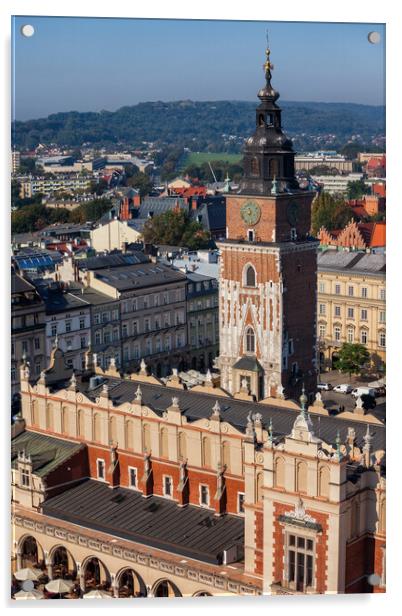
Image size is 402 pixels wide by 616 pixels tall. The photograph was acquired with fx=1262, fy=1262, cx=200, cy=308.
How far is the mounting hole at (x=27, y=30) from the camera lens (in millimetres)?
20500

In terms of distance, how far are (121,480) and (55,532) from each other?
2217 millimetres

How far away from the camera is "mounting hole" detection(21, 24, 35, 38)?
20500 mm

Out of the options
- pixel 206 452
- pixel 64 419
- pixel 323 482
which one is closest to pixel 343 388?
pixel 64 419

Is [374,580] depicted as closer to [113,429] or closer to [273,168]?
[113,429]

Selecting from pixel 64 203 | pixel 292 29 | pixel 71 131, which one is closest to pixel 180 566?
pixel 292 29

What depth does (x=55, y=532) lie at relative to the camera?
24672 millimetres

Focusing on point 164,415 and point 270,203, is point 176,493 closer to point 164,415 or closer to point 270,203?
point 164,415

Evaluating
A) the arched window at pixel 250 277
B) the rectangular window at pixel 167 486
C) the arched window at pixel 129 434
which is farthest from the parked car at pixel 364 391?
the rectangular window at pixel 167 486

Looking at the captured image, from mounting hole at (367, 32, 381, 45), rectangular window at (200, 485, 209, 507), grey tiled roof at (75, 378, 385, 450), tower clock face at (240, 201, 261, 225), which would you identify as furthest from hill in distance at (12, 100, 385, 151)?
rectangular window at (200, 485, 209, 507)

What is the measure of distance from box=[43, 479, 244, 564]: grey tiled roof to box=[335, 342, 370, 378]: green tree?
1381 centimetres

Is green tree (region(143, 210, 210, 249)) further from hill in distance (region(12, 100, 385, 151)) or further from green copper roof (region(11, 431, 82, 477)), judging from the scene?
green copper roof (region(11, 431, 82, 477))

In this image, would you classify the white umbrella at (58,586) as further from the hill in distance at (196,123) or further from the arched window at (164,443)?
the hill in distance at (196,123)

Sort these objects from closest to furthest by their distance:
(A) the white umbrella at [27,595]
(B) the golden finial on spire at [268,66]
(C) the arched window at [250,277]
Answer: (A) the white umbrella at [27,595] < (B) the golden finial on spire at [268,66] < (C) the arched window at [250,277]

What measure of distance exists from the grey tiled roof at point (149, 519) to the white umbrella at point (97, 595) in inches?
71.3
